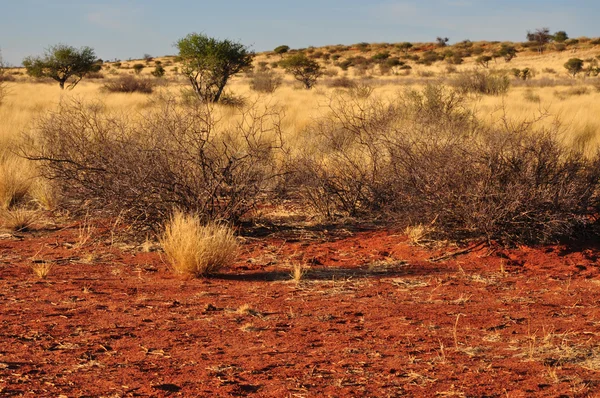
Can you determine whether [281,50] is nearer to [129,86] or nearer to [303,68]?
[303,68]

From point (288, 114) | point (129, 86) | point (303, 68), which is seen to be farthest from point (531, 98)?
point (129, 86)

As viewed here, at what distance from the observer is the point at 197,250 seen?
6301mm

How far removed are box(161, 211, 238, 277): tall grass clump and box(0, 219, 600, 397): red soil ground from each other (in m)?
0.14

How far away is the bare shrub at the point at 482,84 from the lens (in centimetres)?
2492

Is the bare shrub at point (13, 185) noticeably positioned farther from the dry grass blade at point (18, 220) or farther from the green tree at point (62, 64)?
the green tree at point (62, 64)

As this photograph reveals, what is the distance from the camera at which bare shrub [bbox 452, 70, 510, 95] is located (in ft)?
81.8

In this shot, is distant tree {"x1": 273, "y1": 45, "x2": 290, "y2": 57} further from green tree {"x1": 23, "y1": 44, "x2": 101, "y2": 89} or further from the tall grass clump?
the tall grass clump

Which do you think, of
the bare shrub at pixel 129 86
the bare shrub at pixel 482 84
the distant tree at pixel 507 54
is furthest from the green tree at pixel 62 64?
the distant tree at pixel 507 54

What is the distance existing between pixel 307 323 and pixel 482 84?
72.7ft

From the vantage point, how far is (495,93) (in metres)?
24.9

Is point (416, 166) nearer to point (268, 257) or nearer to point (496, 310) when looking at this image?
point (268, 257)

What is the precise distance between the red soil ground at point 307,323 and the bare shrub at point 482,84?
61.0ft

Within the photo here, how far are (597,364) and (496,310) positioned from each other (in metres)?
1.38

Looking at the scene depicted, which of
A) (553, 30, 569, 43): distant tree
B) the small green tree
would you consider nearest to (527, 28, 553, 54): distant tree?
(553, 30, 569, 43): distant tree
